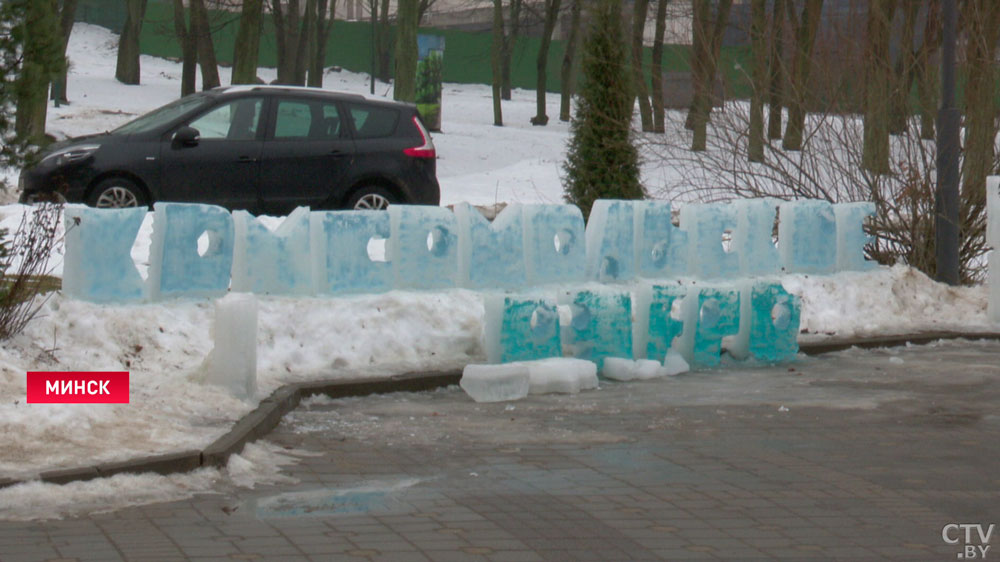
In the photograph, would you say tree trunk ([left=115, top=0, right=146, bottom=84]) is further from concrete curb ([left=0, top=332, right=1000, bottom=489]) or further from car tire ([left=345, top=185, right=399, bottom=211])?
concrete curb ([left=0, top=332, right=1000, bottom=489])

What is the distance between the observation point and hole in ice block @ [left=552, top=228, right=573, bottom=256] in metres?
11.5

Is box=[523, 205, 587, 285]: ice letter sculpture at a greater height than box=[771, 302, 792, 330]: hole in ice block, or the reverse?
box=[523, 205, 587, 285]: ice letter sculpture

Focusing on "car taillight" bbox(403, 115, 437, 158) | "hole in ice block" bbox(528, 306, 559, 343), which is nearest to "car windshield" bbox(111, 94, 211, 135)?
"car taillight" bbox(403, 115, 437, 158)

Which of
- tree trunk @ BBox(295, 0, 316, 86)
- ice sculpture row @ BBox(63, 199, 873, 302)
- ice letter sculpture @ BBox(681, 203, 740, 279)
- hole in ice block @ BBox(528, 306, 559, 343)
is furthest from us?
tree trunk @ BBox(295, 0, 316, 86)

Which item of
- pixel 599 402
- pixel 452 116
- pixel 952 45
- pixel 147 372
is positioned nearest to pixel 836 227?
pixel 952 45

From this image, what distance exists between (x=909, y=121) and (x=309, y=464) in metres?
9.90

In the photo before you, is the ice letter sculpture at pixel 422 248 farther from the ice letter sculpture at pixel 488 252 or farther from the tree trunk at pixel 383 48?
the tree trunk at pixel 383 48

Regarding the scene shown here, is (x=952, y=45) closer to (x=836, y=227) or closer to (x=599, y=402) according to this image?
(x=836, y=227)

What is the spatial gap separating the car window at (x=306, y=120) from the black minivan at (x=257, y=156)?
11 mm

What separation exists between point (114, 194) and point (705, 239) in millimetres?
6534

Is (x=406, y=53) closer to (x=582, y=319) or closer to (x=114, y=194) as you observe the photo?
(x=114, y=194)

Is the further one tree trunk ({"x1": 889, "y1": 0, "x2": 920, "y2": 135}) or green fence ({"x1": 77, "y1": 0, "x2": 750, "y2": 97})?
green fence ({"x1": 77, "y1": 0, "x2": 750, "y2": 97})

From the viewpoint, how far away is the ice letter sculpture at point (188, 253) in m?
9.91

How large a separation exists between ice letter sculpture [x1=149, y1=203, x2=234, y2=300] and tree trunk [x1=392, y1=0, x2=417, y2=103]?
20.7 m
